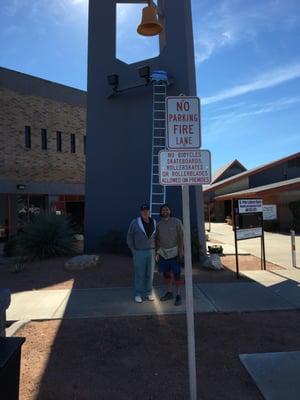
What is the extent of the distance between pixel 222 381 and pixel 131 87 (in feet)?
35.5

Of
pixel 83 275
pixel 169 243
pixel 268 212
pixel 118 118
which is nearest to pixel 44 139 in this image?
pixel 118 118

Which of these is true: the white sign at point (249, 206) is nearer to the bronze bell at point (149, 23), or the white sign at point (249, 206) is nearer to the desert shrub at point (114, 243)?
the desert shrub at point (114, 243)

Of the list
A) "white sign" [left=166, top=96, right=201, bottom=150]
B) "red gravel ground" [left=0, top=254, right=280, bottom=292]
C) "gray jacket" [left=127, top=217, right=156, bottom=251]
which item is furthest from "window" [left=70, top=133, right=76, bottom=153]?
"white sign" [left=166, top=96, right=201, bottom=150]

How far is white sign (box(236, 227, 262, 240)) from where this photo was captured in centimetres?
1170

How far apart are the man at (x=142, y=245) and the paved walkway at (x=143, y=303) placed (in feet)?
1.07

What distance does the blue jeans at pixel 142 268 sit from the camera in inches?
331

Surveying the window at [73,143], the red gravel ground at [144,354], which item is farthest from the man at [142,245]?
the window at [73,143]

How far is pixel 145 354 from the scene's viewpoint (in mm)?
5703

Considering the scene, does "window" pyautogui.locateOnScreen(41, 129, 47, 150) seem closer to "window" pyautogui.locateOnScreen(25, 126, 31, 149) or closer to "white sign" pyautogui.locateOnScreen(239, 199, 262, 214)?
"window" pyautogui.locateOnScreen(25, 126, 31, 149)

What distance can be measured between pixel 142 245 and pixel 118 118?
7267 millimetres

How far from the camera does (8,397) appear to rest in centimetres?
327

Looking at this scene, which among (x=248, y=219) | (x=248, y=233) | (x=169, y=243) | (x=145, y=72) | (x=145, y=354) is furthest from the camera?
(x=145, y=72)

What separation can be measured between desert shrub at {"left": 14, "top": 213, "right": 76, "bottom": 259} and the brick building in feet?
34.4

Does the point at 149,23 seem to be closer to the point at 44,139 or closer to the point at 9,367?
the point at 9,367
